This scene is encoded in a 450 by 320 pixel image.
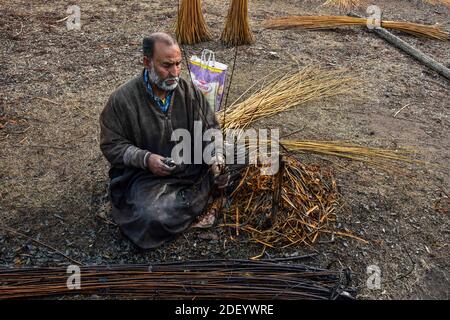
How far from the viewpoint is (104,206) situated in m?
2.61

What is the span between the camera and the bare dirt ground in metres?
2.35

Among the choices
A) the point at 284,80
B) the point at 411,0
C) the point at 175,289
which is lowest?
the point at 175,289

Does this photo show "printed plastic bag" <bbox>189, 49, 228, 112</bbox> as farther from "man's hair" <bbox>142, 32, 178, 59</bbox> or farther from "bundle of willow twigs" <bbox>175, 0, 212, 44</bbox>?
"bundle of willow twigs" <bbox>175, 0, 212, 44</bbox>

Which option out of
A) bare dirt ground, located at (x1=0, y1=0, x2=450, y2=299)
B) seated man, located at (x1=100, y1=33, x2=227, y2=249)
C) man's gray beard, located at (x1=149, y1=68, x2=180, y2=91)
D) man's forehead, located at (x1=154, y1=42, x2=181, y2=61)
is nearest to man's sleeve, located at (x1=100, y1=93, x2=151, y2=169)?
seated man, located at (x1=100, y1=33, x2=227, y2=249)

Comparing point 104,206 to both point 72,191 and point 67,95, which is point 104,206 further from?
point 67,95

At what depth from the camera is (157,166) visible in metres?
2.23

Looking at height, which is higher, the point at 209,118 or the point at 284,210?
the point at 209,118

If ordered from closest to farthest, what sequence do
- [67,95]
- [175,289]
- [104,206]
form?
[175,289] < [104,206] < [67,95]

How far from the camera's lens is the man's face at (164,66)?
2168mm

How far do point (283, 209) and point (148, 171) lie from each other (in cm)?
76

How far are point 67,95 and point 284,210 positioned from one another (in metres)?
2.23

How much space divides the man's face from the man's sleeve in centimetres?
23

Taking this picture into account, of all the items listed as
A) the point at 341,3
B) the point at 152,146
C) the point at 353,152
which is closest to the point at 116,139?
the point at 152,146

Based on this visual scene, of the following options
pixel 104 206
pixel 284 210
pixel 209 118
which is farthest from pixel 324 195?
pixel 104 206
